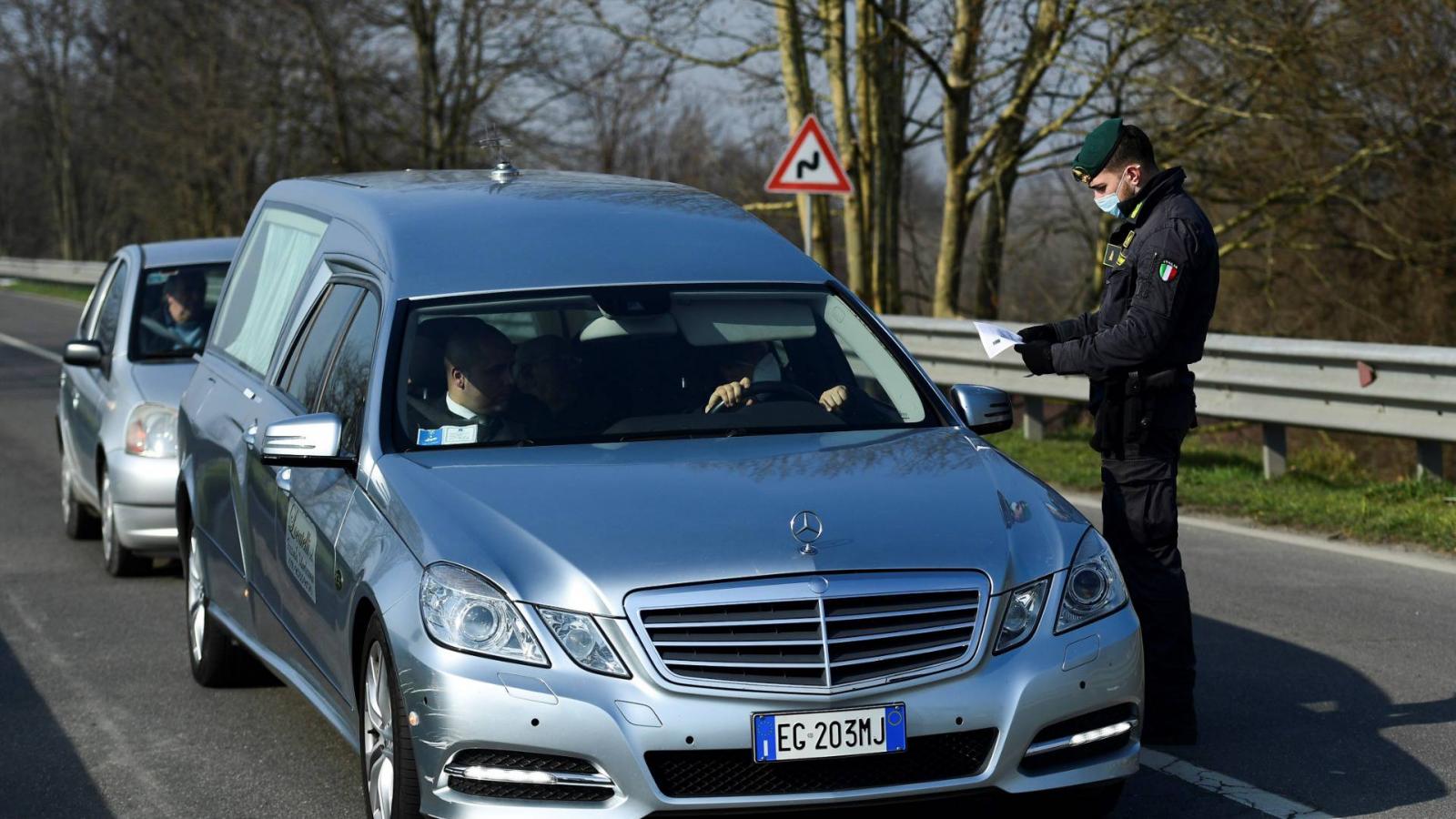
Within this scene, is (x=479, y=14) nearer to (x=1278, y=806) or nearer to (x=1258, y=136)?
(x=1258, y=136)

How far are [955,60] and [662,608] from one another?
16417mm

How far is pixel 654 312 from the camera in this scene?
5.79 meters

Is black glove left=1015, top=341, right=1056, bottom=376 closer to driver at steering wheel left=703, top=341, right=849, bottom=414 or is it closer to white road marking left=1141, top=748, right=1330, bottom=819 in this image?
driver at steering wheel left=703, top=341, right=849, bottom=414

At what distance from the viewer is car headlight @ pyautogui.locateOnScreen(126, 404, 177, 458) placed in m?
9.62

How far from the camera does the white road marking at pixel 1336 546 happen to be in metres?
8.94

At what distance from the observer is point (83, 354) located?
9.82 meters

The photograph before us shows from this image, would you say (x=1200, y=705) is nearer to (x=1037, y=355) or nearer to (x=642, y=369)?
(x=1037, y=355)

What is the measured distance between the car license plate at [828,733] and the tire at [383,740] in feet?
2.70

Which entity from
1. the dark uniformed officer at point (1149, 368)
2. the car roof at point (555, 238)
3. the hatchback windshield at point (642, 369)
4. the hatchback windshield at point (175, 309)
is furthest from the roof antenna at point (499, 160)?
the hatchback windshield at point (175, 309)

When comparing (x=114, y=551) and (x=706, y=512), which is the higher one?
(x=706, y=512)

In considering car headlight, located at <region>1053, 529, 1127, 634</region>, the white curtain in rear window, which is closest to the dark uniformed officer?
car headlight, located at <region>1053, 529, 1127, 634</region>

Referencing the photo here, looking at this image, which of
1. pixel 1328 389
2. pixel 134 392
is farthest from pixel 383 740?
pixel 1328 389

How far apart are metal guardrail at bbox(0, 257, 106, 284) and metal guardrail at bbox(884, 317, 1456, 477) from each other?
3645 centimetres

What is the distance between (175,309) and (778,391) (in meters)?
5.92
